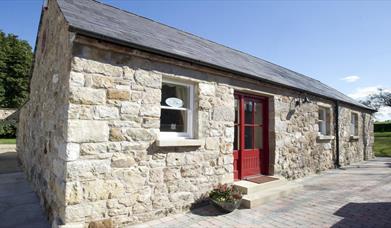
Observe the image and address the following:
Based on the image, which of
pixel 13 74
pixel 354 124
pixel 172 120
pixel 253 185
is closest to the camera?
pixel 172 120

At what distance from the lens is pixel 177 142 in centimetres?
482

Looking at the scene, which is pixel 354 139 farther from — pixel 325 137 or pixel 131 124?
pixel 131 124

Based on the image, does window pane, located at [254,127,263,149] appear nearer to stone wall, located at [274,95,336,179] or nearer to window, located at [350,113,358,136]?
stone wall, located at [274,95,336,179]

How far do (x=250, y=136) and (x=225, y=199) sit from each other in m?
2.66

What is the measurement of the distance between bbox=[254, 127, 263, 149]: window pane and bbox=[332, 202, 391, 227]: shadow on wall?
2.73 m

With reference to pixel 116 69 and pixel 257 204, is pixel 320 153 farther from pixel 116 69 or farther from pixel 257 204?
pixel 116 69

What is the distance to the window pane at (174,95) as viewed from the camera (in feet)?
16.8

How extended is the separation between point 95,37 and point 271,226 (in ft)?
14.2

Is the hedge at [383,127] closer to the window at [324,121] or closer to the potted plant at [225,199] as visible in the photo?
the window at [324,121]

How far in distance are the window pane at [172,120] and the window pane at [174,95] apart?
16 cm

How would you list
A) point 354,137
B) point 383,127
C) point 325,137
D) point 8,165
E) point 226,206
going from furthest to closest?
point 383,127 → point 354,137 → point 8,165 → point 325,137 → point 226,206

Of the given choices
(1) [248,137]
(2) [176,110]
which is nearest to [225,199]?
(2) [176,110]

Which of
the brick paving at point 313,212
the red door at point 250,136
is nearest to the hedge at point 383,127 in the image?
the brick paving at point 313,212

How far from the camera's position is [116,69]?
4238 mm
